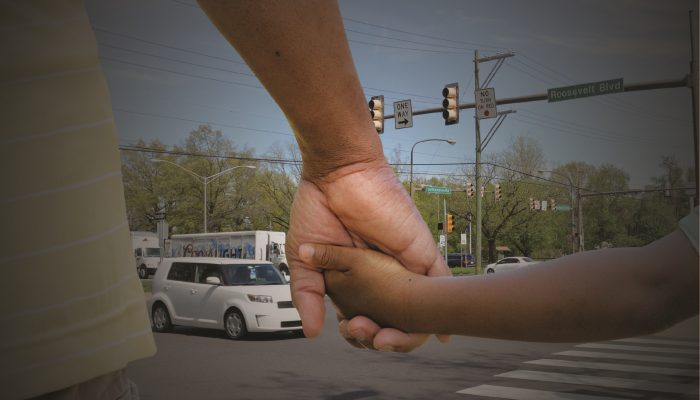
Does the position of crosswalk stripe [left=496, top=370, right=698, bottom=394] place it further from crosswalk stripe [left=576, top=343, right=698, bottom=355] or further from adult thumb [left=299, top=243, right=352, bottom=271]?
adult thumb [left=299, top=243, right=352, bottom=271]

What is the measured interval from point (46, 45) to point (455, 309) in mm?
840

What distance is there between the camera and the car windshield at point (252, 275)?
1272 centimetres

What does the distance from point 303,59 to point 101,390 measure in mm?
650

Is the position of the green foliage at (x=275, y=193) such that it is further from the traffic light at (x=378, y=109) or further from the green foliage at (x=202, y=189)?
the traffic light at (x=378, y=109)

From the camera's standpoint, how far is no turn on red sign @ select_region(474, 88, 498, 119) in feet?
59.3

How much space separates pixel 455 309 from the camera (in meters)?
1.14

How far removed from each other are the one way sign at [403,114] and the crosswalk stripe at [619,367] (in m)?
10.5

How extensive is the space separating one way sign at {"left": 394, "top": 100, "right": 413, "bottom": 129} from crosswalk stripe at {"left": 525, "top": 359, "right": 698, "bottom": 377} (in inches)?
414

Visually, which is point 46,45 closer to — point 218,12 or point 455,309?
point 218,12

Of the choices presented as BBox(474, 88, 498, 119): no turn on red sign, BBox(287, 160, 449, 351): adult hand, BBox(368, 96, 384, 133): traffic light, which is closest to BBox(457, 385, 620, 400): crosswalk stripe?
BBox(287, 160, 449, 351): adult hand

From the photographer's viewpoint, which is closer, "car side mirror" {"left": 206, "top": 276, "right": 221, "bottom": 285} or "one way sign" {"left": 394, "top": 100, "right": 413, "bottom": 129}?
"car side mirror" {"left": 206, "top": 276, "right": 221, "bottom": 285}

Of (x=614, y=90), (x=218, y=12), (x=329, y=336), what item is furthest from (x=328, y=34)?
(x=614, y=90)

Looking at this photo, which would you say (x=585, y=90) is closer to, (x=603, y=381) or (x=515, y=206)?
(x=603, y=381)


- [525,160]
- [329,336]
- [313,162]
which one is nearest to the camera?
[313,162]
